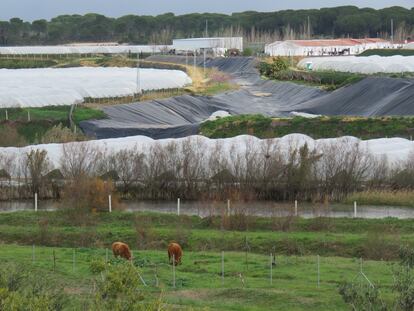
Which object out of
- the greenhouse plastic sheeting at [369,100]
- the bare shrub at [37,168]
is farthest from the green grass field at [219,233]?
the greenhouse plastic sheeting at [369,100]

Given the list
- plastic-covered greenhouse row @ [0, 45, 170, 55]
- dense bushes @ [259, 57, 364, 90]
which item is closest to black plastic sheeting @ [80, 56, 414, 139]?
dense bushes @ [259, 57, 364, 90]

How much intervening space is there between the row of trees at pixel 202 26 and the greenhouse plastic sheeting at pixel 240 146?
96.3 meters

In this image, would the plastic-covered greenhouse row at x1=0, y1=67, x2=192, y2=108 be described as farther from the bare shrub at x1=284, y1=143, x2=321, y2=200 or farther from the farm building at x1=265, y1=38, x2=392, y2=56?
the farm building at x1=265, y1=38, x2=392, y2=56

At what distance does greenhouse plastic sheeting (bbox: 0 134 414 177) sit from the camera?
29.6 m

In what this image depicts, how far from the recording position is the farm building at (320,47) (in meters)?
95.2

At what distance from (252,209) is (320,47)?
76.5 m

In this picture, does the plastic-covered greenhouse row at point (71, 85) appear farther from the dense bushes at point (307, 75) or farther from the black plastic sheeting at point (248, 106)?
the dense bushes at point (307, 75)

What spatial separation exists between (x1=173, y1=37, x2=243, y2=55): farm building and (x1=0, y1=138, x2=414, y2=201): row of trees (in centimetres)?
7255

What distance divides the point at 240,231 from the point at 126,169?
22.7 feet

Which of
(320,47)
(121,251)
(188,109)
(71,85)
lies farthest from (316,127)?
(320,47)

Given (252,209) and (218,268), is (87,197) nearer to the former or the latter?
(252,209)

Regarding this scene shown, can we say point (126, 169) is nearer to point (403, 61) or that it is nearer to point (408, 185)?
point (408, 185)

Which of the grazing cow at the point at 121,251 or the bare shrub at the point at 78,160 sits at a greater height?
the bare shrub at the point at 78,160

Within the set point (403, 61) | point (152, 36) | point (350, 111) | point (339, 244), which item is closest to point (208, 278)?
point (339, 244)
